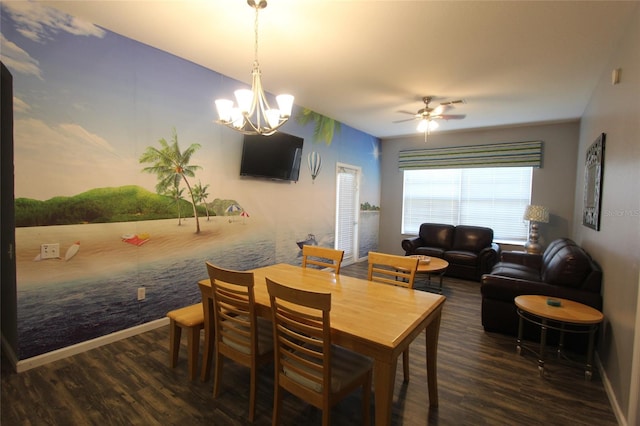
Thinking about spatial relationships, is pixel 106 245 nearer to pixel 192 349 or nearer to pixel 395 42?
pixel 192 349

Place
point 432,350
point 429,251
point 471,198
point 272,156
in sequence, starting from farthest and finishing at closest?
point 471,198
point 429,251
point 272,156
point 432,350

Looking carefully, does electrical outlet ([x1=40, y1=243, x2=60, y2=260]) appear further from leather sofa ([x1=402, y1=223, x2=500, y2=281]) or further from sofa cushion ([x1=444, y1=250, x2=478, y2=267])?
sofa cushion ([x1=444, y1=250, x2=478, y2=267])

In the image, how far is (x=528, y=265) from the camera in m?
4.16

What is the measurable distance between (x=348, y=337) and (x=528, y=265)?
150 inches

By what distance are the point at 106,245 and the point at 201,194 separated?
40.3 inches

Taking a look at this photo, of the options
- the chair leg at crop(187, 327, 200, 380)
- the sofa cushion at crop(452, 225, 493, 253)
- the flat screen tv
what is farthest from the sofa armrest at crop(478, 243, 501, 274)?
the chair leg at crop(187, 327, 200, 380)

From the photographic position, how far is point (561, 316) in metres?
2.32

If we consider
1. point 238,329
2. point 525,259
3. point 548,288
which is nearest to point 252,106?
point 238,329

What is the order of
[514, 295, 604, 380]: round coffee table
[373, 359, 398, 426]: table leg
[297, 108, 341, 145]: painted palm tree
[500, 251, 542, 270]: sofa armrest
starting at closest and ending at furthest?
[373, 359, 398, 426]: table leg
[514, 295, 604, 380]: round coffee table
[500, 251, 542, 270]: sofa armrest
[297, 108, 341, 145]: painted palm tree

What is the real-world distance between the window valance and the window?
160 mm

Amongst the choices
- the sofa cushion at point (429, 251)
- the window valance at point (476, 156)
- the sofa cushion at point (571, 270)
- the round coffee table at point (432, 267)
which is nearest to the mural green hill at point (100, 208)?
the round coffee table at point (432, 267)

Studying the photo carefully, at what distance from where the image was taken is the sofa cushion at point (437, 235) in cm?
584

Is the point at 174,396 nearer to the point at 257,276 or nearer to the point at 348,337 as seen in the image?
the point at 257,276

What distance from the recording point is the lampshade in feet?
16.3
